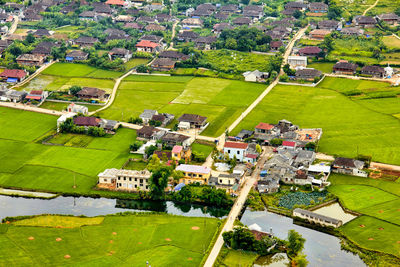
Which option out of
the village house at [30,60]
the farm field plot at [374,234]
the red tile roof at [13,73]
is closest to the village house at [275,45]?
the village house at [30,60]

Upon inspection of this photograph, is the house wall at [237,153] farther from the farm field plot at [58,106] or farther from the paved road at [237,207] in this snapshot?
the farm field plot at [58,106]

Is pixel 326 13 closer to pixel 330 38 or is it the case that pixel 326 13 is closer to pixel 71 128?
pixel 330 38

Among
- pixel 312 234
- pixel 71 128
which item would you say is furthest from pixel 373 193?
pixel 71 128

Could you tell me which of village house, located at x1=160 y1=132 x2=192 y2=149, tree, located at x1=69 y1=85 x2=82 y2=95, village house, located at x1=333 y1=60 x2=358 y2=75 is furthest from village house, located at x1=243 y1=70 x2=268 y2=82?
village house, located at x1=160 y1=132 x2=192 y2=149

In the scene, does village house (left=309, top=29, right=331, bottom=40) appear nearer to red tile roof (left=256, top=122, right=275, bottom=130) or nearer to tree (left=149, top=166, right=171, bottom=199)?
red tile roof (left=256, top=122, right=275, bottom=130)

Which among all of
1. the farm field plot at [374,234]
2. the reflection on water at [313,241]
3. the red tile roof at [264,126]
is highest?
the red tile roof at [264,126]

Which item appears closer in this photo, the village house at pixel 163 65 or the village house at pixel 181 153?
the village house at pixel 181 153

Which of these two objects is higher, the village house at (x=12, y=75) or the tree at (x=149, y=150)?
the village house at (x=12, y=75)
